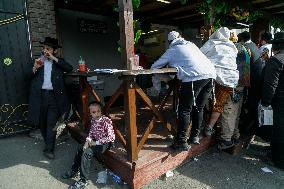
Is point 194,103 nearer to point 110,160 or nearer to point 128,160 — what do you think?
point 128,160

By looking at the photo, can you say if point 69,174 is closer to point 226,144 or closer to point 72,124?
point 72,124

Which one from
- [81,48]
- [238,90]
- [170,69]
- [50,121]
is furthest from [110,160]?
[81,48]

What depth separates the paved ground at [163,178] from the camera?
4062mm

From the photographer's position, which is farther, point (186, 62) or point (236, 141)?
point (236, 141)

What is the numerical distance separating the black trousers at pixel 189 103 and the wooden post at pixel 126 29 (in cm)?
107

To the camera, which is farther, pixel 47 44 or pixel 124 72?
pixel 47 44

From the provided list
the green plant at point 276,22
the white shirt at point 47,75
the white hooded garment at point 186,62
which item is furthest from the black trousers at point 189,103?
the green plant at point 276,22

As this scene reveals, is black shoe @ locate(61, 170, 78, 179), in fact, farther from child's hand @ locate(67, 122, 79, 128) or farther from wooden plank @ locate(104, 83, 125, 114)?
child's hand @ locate(67, 122, 79, 128)

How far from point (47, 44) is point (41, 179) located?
2.35 metres

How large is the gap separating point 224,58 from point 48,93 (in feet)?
10.9

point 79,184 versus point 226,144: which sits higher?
point 226,144

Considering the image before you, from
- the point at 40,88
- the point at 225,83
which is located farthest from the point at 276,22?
the point at 40,88

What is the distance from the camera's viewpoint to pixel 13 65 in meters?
5.29

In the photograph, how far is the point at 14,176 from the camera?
409cm
